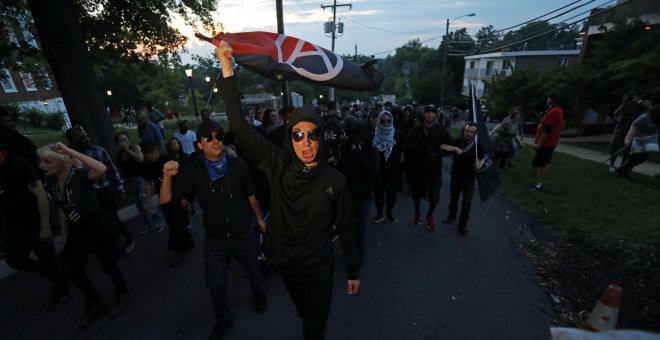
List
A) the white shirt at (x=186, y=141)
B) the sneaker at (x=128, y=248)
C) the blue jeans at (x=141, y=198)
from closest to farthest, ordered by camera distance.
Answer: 1. the sneaker at (x=128, y=248)
2. the blue jeans at (x=141, y=198)
3. the white shirt at (x=186, y=141)

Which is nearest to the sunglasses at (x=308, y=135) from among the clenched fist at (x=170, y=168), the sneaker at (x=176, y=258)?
the clenched fist at (x=170, y=168)

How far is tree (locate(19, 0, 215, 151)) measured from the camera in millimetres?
6441

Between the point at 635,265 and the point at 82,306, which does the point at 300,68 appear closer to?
the point at 82,306

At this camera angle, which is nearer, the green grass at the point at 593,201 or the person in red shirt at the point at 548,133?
the green grass at the point at 593,201

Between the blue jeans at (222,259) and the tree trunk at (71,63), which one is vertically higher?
the tree trunk at (71,63)

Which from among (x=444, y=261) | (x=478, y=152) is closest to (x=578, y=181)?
(x=478, y=152)

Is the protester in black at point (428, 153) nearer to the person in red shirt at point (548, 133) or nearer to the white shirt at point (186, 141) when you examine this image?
the person in red shirt at point (548, 133)

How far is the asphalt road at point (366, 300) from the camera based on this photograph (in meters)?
3.17

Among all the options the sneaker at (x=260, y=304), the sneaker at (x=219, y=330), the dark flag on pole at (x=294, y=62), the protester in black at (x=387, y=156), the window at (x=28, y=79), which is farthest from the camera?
the window at (x=28, y=79)

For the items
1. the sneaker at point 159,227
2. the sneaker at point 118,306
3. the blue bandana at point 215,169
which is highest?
the blue bandana at point 215,169

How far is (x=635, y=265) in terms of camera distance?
13.3ft

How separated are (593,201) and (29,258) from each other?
969 centimetres

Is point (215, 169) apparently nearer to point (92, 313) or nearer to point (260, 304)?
point (260, 304)

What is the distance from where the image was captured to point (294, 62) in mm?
4086
